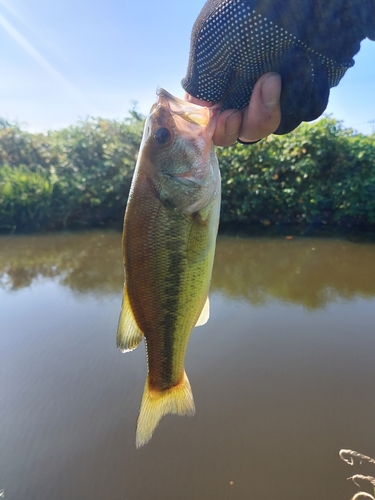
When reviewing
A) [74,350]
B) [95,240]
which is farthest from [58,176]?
[74,350]

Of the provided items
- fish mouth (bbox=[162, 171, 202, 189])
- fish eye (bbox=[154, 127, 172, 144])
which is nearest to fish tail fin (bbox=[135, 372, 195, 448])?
fish mouth (bbox=[162, 171, 202, 189])

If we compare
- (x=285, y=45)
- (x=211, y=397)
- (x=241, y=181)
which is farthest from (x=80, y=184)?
(x=285, y=45)

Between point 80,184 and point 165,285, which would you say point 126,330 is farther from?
point 80,184

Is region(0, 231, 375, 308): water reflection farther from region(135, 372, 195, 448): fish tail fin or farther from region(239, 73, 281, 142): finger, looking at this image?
region(239, 73, 281, 142): finger

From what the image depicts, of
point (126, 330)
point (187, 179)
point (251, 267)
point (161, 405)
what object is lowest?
point (251, 267)

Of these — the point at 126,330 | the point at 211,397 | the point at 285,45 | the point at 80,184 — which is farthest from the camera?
the point at 80,184

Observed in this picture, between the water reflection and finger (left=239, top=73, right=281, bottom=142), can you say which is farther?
the water reflection

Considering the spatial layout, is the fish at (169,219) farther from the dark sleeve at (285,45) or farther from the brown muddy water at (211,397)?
the brown muddy water at (211,397)
